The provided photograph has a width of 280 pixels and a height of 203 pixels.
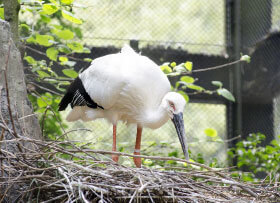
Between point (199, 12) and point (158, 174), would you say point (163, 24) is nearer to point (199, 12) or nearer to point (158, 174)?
point (199, 12)

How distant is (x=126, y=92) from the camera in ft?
14.1

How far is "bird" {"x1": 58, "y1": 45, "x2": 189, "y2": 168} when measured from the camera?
4.25 m

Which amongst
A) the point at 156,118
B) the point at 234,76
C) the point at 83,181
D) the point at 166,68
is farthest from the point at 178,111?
the point at 234,76

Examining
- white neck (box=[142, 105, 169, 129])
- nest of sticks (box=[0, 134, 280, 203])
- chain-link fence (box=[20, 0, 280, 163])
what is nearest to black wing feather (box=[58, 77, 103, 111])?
white neck (box=[142, 105, 169, 129])

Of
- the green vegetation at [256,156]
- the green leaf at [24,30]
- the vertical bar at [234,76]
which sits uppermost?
the green leaf at [24,30]

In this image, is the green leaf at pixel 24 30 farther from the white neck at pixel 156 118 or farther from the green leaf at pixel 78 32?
the white neck at pixel 156 118

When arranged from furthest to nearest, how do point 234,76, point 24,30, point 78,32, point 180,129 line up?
point 234,76 → point 78,32 → point 24,30 → point 180,129

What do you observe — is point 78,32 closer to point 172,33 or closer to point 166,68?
point 172,33

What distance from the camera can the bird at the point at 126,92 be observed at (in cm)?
425

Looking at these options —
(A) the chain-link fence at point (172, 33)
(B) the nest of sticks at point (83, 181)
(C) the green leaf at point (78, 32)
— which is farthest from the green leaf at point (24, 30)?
(B) the nest of sticks at point (83, 181)

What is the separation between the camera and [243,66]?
618 centimetres

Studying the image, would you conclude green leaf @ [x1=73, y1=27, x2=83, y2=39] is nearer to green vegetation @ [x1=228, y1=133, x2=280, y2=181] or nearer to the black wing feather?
the black wing feather

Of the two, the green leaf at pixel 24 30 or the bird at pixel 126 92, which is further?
the green leaf at pixel 24 30

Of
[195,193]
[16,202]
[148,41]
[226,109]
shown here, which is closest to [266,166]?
[226,109]
